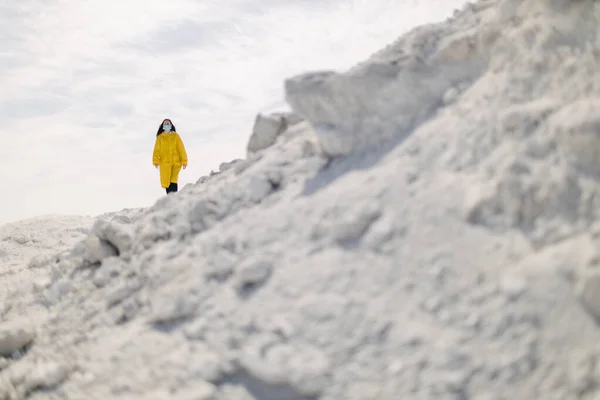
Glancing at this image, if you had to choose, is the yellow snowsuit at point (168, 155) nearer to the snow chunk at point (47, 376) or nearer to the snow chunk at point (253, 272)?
the snow chunk at point (47, 376)

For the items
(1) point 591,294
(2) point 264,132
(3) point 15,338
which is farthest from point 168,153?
(1) point 591,294

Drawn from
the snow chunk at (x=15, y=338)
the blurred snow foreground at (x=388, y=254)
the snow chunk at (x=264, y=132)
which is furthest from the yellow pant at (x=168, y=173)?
the snow chunk at (x=15, y=338)

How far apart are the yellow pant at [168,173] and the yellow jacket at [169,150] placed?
5 cm

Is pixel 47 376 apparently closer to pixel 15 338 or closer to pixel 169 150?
pixel 15 338

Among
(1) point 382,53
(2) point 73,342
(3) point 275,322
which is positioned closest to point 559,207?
(3) point 275,322

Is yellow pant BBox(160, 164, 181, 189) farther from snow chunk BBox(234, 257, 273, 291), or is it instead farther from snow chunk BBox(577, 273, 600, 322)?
snow chunk BBox(577, 273, 600, 322)

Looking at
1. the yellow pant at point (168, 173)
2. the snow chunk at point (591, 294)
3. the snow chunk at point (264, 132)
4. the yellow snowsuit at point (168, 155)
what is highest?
the yellow snowsuit at point (168, 155)

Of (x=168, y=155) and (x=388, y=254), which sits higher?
(x=168, y=155)

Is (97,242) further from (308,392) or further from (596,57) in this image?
(596,57)

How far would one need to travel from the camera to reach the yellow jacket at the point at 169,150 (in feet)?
26.6

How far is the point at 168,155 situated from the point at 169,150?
79mm

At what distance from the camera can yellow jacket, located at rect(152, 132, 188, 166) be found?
8.12 m

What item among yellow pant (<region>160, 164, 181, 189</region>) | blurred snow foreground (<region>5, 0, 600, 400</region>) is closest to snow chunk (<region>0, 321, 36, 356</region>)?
blurred snow foreground (<region>5, 0, 600, 400</region>)

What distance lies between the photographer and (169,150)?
8.11m
